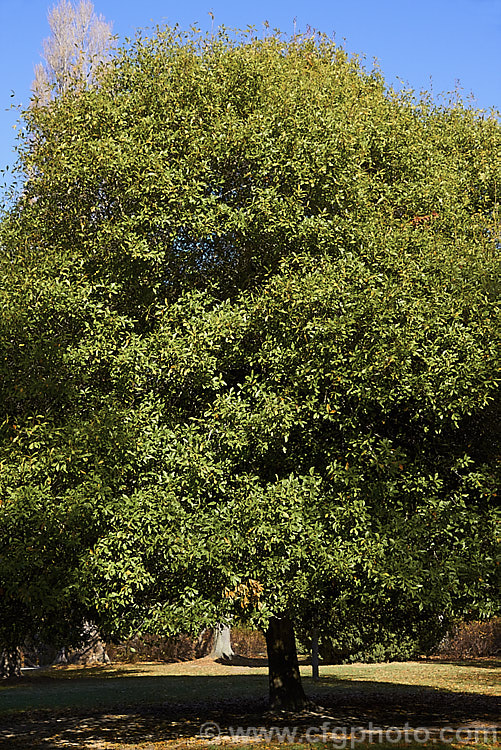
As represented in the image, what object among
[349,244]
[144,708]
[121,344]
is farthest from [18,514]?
[144,708]

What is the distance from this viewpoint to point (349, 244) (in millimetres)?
12703

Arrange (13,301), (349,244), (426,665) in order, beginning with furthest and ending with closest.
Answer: (426,665) < (349,244) < (13,301)

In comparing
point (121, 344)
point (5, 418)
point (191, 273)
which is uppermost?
point (191, 273)

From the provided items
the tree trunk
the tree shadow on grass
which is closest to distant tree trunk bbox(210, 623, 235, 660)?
the tree shadow on grass

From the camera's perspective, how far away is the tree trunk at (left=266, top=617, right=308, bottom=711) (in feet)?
52.7

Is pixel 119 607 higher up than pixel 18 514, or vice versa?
pixel 18 514

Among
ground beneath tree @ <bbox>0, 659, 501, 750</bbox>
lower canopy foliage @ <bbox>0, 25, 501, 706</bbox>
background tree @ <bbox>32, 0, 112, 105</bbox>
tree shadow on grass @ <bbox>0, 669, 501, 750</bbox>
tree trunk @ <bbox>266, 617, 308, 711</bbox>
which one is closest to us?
lower canopy foliage @ <bbox>0, 25, 501, 706</bbox>

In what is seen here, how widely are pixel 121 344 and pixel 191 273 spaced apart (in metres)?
2.06

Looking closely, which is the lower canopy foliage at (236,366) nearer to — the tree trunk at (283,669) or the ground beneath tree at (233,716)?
the tree trunk at (283,669)

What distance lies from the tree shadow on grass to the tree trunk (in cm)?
36

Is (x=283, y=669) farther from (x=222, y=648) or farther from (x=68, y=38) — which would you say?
(x=68, y=38)

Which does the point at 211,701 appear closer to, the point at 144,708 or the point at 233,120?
the point at 144,708

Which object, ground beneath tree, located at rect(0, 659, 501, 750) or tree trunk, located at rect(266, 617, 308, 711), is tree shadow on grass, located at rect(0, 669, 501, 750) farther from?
tree trunk, located at rect(266, 617, 308, 711)

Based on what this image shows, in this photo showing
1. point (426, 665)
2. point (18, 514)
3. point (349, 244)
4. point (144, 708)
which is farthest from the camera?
point (426, 665)
